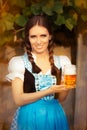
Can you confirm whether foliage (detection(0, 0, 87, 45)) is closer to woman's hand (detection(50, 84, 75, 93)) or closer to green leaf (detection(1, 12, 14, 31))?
green leaf (detection(1, 12, 14, 31))

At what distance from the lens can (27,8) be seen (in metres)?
1.79

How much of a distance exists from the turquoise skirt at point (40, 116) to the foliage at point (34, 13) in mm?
476

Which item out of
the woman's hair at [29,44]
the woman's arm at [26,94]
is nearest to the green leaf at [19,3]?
the woman's hair at [29,44]

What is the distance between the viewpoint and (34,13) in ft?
5.68

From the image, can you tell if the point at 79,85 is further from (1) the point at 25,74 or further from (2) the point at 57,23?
(1) the point at 25,74

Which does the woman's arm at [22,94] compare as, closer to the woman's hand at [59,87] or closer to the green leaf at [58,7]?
the woman's hand at [59,87]

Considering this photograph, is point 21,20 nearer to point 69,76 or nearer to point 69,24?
point 69,24

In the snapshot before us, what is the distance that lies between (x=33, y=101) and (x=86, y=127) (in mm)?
639

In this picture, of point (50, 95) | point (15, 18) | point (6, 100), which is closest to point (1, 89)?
point (6, 100)

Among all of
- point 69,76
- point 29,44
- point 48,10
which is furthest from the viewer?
point 48,10

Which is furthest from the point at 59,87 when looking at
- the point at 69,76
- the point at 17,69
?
the point at 17,69

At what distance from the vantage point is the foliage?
5.66 feet

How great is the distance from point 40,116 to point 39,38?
1.07 ft

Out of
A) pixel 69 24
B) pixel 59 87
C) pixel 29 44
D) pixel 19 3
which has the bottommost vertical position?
pixel 59 87
